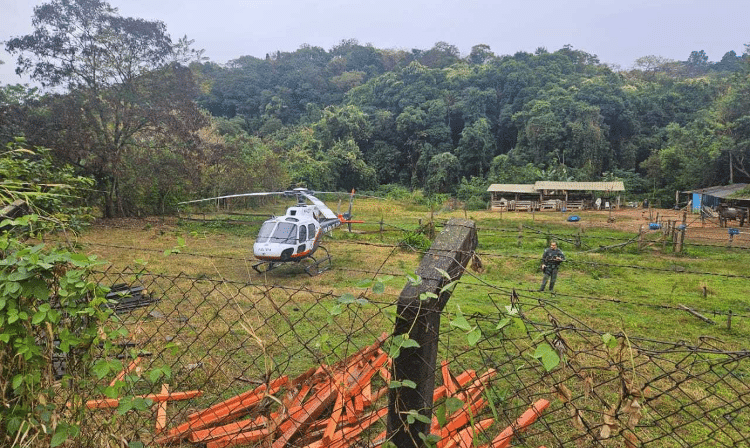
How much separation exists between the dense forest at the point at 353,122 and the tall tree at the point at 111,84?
0.20 ft

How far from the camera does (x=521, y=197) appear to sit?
111 feet

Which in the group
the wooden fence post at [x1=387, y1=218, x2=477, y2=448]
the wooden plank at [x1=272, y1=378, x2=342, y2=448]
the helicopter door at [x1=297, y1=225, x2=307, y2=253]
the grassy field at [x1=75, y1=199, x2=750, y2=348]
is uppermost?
the wooden fence post at [x1=387, y1=218, x2=477, y2=448]

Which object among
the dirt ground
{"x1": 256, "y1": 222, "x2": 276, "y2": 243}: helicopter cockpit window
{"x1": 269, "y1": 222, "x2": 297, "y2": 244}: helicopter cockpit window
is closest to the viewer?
{"x1": 269, "y1": 222, "x2": 297, "y2": 244}: helicopter cockpit window

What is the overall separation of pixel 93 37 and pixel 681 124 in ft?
154

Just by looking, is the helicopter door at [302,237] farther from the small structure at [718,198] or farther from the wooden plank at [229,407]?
the small structure at [718,198]

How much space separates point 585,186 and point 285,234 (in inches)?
1054

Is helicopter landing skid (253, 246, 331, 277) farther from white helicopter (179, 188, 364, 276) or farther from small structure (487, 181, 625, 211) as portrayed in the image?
small structure (487, 181, 625, 211)

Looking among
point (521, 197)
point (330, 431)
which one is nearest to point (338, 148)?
point (521, 197)

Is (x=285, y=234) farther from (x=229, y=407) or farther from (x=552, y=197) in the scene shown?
(x=552, y=197)

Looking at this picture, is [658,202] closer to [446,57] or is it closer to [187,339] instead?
[187,339]

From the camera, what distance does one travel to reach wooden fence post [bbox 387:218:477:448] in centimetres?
162

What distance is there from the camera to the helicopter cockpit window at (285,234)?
10.7 metres

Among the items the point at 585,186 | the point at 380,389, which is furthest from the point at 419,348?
the point at 585,186

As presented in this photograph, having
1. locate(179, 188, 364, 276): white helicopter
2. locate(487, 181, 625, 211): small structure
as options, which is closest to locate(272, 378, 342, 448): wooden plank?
locate(179, 188, 364, 276): white helicopter
